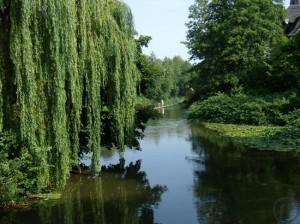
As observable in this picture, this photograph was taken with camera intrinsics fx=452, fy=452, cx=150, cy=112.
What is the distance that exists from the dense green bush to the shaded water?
34.8ft

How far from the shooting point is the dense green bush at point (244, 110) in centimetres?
2959

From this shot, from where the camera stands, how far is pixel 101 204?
39.8 ft

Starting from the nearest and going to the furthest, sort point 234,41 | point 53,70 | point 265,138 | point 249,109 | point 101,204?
point 53,70 → point 101,204 → point 265,138 → point 249,109 → point 234,41

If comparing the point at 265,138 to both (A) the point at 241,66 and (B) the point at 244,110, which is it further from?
(A) the point at 241,66

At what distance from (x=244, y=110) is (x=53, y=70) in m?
22.3

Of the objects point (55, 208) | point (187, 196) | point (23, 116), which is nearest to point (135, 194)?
point (187, 196)

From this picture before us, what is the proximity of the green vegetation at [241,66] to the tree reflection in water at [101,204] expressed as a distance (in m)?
14.9

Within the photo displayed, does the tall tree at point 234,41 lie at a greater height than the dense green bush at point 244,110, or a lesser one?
greater

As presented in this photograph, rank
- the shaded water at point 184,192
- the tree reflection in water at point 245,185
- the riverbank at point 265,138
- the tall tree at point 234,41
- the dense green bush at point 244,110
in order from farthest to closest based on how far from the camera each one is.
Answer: the tall tree at point 234,41 < the dense green bush at point 244,110 < the riverbank at point 265,138 < the shaded water at point 184,192 < the tree reflection in water at point 245,185

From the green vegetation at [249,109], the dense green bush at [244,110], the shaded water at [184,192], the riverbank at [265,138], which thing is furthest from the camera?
the dense green bush at [244,110]

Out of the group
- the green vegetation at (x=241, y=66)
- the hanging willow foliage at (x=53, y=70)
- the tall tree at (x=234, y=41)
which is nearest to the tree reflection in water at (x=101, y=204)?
the hanging willow foliage at (x=53, y=70)

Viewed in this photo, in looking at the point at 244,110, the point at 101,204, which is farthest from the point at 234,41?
the point at 101,204

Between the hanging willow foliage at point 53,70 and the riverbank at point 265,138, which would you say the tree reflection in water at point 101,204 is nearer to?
the hanging willow foliage at point 53,70

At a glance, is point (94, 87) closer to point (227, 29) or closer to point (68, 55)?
point (68, 55)
